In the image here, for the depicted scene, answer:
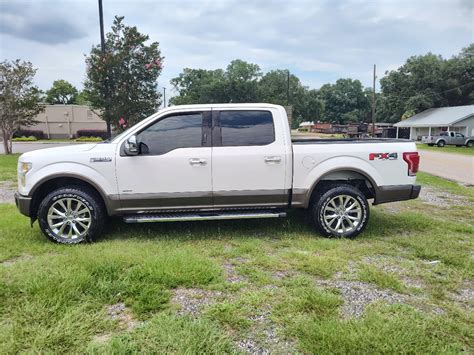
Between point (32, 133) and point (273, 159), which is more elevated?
point (32, 133)

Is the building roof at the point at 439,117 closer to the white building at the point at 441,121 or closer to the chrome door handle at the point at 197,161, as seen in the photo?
the white building at the point at 441,121

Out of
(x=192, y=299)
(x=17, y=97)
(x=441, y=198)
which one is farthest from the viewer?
(x=17, y=97)

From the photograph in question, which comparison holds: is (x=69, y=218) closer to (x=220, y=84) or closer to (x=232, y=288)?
(x=232, y=288)

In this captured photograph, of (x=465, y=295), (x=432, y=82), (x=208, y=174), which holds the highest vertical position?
(x=432, y=82)

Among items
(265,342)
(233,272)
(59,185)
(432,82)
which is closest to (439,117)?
(432,82)

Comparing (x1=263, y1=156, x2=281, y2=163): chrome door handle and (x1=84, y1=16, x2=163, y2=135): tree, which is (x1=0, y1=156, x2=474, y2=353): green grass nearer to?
(x1=263, y1=156, x2=281, y2=163): chrome door handle

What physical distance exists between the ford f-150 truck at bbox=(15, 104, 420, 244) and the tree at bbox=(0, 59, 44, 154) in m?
15.9

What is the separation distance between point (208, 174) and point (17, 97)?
57.1 ft

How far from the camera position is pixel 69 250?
4.59m

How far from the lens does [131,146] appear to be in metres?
4.89

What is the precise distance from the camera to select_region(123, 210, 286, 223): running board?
196 inches

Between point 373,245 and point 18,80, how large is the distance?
63.2 feet

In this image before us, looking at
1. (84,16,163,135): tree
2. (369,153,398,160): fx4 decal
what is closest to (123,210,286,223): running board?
(369,153,398,160): fx4 decal

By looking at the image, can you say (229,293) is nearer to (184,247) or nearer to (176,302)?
(176,302)
